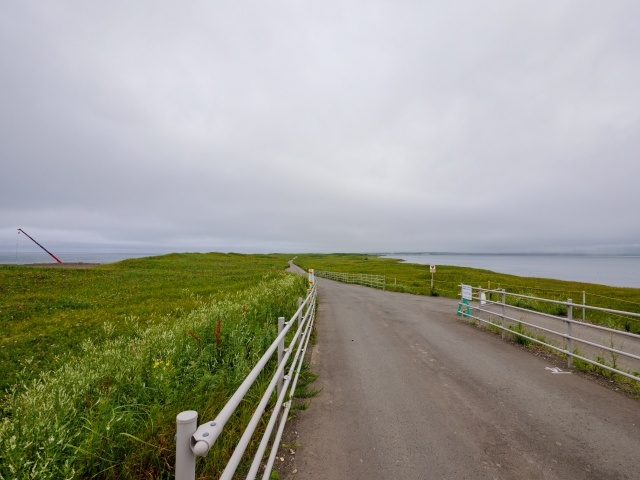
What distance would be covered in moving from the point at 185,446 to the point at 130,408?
2.97m

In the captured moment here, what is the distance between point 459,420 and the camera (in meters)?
4.10

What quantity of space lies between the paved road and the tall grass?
1298 mm

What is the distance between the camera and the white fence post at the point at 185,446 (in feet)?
4.09

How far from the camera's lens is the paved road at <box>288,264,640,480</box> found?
3211 millimetres

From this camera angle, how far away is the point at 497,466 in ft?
10.5

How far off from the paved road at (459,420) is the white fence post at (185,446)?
7.56 ft

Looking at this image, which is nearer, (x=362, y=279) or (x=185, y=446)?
(x=185, y=446)

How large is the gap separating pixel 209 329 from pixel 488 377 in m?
5.79

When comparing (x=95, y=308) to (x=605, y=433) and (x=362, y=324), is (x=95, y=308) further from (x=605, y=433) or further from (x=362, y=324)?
(x=605, y=433)

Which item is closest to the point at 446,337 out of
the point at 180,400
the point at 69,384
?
the point at 180,400

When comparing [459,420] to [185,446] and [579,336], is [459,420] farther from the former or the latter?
[579,336]

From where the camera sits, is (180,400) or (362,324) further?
(362,324)

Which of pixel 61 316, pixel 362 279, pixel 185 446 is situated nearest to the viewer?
pixel 185 446

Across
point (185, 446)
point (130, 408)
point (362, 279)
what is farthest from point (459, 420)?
point (362, 279)
